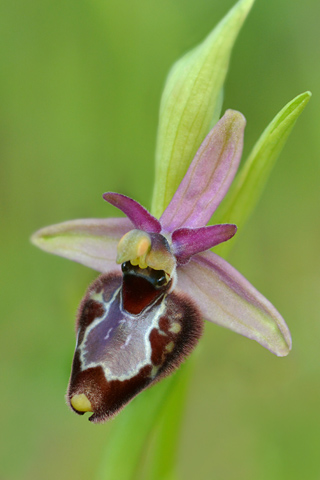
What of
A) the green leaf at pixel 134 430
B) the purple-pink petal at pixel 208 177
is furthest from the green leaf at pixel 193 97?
the green leaf at pixel 134 430

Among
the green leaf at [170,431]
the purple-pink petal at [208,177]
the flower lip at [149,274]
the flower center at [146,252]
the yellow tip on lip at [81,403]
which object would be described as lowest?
the green leaf at [170,431]

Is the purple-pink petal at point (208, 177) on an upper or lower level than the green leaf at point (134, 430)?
upper

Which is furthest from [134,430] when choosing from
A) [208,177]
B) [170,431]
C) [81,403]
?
[208,177]

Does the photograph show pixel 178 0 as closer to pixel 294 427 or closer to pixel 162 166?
pixel 162 166

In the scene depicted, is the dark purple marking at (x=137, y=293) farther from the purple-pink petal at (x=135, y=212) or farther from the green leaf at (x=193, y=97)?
the green leaf at (x=193, y=97)

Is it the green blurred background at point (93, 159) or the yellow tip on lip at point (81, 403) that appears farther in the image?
the green blurred background at point (93, 159)

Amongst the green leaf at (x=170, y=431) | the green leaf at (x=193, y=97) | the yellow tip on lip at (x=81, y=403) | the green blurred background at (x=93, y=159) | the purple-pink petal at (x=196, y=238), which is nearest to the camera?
the yellow tip on lip at (x=81, y=403)

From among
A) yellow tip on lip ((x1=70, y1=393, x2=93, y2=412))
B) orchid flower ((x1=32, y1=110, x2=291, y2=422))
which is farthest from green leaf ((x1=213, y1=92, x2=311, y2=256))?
yellow tip on lip ((x1=70, y1=393, x2=93, y2=412))
